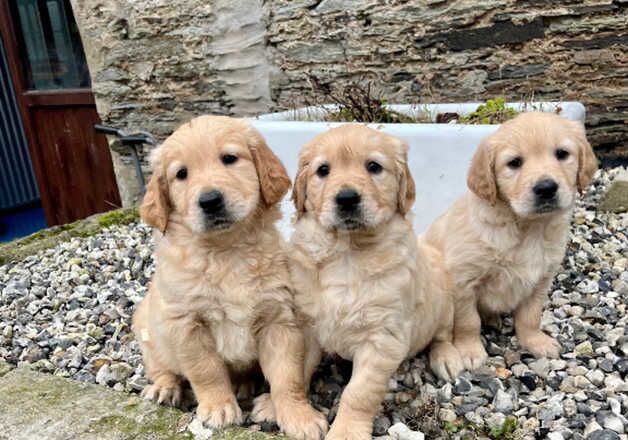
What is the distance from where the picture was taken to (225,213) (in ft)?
7.43

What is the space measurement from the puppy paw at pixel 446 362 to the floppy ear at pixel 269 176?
1109 millimetres

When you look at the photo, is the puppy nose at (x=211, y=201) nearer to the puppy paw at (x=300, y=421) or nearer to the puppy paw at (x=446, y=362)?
the puppy paw at (x=300, y=421)

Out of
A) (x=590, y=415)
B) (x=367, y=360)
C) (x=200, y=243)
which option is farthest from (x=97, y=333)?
(x=590, y=415)

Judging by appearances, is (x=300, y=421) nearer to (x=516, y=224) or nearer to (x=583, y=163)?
(x=516, y=224)

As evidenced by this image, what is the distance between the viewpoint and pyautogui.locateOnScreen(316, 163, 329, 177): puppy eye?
236 cm

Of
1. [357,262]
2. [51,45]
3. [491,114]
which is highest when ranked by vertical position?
[51,45]

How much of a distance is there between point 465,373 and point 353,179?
3.69 ft

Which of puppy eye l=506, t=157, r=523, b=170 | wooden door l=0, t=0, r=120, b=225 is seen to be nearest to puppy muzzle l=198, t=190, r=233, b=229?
puppy eye l=506, t=157, r=523, b=170

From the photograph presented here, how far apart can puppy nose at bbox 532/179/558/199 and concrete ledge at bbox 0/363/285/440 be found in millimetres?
1496

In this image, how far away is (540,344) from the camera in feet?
9.46

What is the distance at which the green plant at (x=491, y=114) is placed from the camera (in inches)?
162

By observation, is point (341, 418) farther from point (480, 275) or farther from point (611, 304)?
point (611, 304)

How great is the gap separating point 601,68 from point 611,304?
2.73 meters

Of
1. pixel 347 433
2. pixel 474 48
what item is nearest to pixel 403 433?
pixel 347 433
